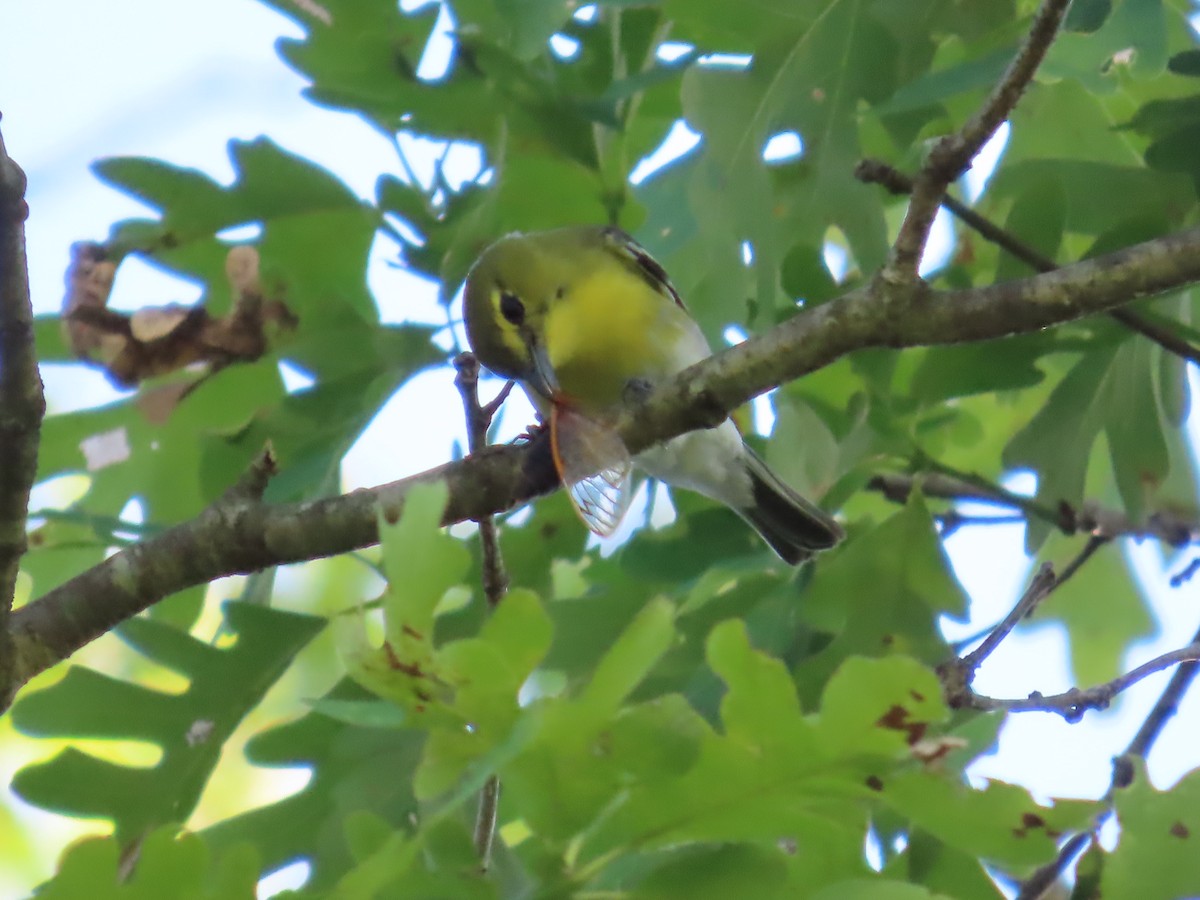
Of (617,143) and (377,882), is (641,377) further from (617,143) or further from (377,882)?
(377,882)

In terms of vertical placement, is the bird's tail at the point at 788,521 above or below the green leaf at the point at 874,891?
above

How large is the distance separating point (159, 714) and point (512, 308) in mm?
1668

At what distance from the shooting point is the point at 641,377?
386 cm

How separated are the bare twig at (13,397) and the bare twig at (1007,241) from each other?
4.09 feet

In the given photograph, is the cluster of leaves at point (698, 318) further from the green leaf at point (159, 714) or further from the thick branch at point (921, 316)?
the thick branch at point (921, 316)

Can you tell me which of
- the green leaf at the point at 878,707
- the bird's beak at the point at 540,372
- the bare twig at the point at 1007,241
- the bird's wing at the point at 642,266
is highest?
the bird's wing at the point at 642,266

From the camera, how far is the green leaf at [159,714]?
268 cm

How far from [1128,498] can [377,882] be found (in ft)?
7.33

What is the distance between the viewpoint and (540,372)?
3932 millimetres

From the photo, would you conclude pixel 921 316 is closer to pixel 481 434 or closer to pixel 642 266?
pixel 481 434

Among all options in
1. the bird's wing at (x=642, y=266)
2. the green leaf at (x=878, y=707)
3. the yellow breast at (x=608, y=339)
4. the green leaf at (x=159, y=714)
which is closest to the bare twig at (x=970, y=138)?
the green leaf at (x=878, y=707)

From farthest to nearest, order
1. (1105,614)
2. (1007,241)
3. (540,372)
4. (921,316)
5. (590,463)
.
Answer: (1105,614), (540,372), (1007,241), (590,463), (921,316)

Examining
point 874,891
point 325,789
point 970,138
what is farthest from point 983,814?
point 325,789

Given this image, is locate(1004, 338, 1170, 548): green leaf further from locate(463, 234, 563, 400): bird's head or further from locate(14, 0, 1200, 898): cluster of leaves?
locate(463, 234, 563, 400): bird's head
